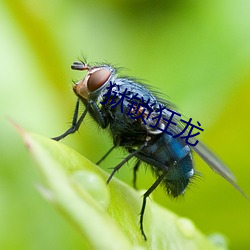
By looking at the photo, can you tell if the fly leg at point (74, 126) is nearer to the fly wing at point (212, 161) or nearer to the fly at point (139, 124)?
the fly at point (139, 124)

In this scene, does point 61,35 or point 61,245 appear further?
point 61,35

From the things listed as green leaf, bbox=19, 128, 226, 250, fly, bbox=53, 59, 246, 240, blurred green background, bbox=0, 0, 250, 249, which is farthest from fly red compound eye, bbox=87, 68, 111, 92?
blurred green background, bbox=0, 0, 250, 249

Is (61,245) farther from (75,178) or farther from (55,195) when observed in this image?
(55,195)

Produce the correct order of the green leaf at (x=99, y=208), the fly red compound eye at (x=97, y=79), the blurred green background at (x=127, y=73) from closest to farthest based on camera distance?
the green leaf at (x=99, y=208) < the fly red compound eye at (x=97, y=79) < the blurred green background at (x=127, y=73)

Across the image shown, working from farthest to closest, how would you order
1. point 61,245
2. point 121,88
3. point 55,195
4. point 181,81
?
point 181,81 → point 61,245 → point 121,88 → point 55,195

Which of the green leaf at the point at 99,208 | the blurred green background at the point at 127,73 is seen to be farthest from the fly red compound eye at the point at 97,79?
the blurred green background at the point at 127,73

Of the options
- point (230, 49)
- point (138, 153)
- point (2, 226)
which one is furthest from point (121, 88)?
point (230, 49)

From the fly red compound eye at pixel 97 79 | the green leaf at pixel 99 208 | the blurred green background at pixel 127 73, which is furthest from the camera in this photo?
the blurred green background at pixel 127 73
